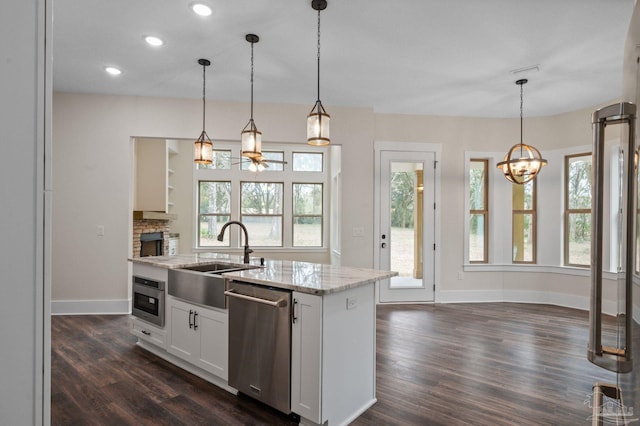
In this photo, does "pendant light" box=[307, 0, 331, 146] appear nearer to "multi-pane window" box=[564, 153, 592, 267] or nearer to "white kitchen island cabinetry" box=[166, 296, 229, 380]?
"white kitchen island cabinetry" box=[166, 296, 229, 380]

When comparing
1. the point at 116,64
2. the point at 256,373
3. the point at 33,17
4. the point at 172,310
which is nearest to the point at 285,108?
the point at 116,64

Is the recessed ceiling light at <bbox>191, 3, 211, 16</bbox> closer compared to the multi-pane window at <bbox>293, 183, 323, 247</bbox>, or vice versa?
the recessed ceiling light at <bbox>191, 3, 211, 16</bbox>

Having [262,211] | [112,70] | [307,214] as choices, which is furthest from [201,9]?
[307,214]

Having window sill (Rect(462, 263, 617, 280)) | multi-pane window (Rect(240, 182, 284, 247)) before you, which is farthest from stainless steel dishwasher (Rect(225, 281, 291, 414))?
multi-pane window (Rect(240, 182, 284, 247))

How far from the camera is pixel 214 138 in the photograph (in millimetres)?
4934

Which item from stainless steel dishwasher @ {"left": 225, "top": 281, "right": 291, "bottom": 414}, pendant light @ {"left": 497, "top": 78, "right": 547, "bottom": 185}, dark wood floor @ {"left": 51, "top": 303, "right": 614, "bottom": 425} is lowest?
dark wood floor @ {"left": 51, "top": 303, "right": 614, "bottom": 425}

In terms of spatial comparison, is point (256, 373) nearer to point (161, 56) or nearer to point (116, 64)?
point (161, 56)

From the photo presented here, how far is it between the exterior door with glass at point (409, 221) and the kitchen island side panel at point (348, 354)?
3037mm

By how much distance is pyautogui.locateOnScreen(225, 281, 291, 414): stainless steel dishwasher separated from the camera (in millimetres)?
2191

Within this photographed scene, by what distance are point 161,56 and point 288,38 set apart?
55.9 inches

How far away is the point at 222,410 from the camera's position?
93.1 inches

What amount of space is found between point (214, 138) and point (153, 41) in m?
1.73

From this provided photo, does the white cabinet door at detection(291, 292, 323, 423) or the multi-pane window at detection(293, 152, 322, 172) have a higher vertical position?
the multi-pane window at detection(293, 152, 322, 172)

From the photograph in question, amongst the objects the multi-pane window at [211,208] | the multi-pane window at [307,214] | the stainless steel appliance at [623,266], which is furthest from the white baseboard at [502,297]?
the stainless steel appliance at [623,266]
